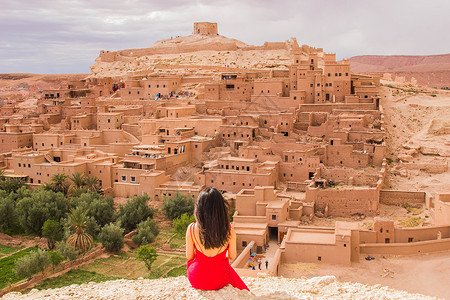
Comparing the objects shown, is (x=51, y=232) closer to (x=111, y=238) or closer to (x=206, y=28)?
(x=111, y=238)

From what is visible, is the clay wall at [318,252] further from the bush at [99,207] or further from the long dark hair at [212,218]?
the long dark hair at [212,218]

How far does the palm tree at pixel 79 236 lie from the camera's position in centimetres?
1883

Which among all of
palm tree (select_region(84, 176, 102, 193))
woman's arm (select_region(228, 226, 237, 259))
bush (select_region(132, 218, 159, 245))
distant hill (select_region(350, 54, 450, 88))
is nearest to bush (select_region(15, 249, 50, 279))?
bush (select_region(132, 218, 159, 245))

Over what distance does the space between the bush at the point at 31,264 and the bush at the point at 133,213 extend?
14.2 feet

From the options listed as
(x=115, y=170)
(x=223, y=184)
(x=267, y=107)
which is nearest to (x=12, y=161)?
(x=115, y=170)

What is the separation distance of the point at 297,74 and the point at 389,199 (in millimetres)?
11194

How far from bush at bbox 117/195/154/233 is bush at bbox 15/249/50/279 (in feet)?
14.2

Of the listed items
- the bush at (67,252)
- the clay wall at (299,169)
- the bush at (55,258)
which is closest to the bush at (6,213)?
the bush at (67,252)

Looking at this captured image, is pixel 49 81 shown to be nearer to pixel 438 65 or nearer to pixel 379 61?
pixel 438 65

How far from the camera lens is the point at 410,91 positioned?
3353cm

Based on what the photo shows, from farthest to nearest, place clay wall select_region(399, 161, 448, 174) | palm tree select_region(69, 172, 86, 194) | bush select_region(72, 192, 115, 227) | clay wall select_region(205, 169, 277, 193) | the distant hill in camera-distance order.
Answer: the distant hill
palm tree select_region(69, 172, 86, 194)
clay wall select_region(399, 161, 448, 174)
clay wall select_region(205, 169, 277, 193)
bush select_region(72, 192, 115, 227)

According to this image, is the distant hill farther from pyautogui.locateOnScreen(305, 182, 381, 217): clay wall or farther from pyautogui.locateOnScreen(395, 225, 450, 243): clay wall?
pyautogui.locateOnScreen(395, 225, 450, 243): clay wall

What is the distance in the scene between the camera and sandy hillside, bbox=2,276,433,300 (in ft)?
19.9

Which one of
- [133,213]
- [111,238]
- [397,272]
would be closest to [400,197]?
[397,272]
